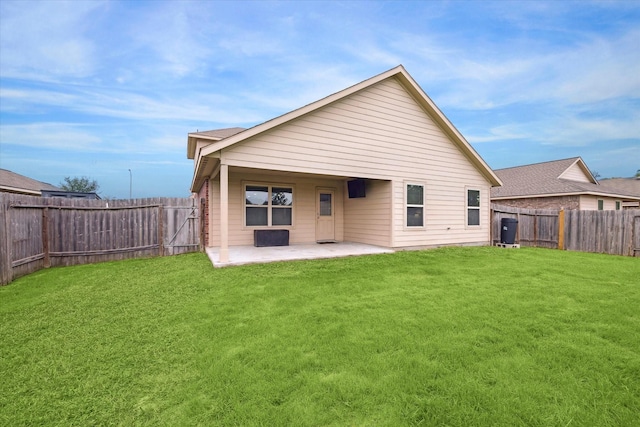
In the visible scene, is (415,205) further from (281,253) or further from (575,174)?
(575,174)

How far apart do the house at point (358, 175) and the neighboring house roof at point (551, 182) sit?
27.0 feet

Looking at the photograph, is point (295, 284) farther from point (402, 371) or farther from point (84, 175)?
point (84, 175)

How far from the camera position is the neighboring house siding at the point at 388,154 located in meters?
7.57

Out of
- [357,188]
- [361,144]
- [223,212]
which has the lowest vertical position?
[223,212]

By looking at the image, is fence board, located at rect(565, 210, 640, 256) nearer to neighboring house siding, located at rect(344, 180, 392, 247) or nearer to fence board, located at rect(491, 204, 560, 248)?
fence board, located at rect(491, 204, 560, 248)

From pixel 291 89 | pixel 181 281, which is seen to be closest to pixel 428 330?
pixel 181 281

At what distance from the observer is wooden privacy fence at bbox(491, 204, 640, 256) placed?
9930mm

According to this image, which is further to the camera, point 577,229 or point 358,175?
point 577,229

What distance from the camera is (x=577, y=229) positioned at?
11188mm

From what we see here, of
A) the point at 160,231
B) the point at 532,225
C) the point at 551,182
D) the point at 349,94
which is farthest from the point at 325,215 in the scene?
the point at 551,182

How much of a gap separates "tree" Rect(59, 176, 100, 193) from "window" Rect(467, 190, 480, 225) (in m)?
53.7

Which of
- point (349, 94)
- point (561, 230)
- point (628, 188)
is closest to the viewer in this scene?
point (349, 94)

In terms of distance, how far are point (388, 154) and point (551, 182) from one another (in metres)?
15.2

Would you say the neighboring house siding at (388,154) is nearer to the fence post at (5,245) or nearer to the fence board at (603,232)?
the fence board at (603,232)
